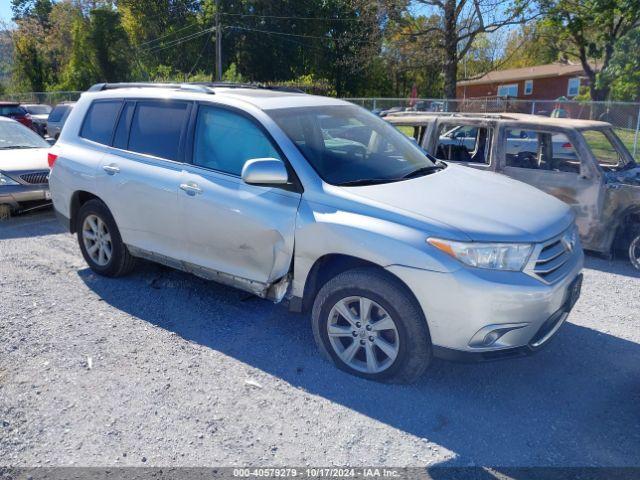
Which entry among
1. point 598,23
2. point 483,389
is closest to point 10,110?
point 483,389

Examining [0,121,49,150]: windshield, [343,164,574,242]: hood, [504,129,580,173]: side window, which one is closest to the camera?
[343,164,574,242]: hood

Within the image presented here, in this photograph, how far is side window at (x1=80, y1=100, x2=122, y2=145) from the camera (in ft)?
17.2

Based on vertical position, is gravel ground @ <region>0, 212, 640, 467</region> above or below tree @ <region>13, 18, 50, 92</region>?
below

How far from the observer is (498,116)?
7023 millimetres

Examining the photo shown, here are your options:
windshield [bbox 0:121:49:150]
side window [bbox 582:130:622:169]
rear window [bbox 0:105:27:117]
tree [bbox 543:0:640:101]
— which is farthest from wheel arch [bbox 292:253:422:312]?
tree [bbox 543:0:640:101]

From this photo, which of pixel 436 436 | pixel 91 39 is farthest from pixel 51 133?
pixel 91 39

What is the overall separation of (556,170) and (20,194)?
713 centimetres

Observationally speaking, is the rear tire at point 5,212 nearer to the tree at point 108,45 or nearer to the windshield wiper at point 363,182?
the windshield wiper at point 363,182

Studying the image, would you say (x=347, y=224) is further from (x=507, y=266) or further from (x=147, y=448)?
(x=147, y=448)

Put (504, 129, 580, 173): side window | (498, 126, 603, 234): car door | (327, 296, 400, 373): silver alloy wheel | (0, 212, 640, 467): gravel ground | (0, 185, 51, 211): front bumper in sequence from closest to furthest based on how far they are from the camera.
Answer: (0, 212, 640, 467): gravel ground < (327, 296, 400, 373): silver alloy wheel < (498, 126, 603, 234): car door < (504, 129, 580, 173): side window < (0, 185, 51, 211): front bumper

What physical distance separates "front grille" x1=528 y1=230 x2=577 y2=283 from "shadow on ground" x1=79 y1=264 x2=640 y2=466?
775mm

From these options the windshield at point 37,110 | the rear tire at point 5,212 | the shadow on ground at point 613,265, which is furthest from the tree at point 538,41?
the rear tire at point 5,212

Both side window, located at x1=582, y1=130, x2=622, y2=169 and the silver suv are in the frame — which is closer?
the silver suv

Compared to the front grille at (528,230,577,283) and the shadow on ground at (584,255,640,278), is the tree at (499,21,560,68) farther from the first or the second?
the front grille at (528,230,577,283)
